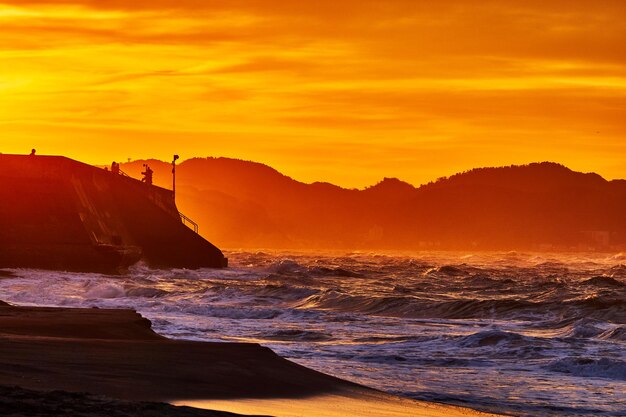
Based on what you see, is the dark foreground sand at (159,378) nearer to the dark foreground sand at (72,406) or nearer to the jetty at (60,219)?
the dark foreground sand at (72,406)

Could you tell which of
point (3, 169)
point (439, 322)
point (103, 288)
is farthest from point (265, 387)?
point (3, 169)

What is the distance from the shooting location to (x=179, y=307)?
28953 mm

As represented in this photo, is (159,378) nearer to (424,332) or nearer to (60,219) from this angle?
(424,332)

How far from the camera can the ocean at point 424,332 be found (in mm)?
14562

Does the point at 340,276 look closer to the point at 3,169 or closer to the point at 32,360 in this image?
the point at 3,169

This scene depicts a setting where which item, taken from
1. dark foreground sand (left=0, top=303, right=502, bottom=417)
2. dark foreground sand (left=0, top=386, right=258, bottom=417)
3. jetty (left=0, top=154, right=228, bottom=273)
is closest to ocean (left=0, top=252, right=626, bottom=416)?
dark foreground sand (left=0, top=303, right=502, bottom=417)

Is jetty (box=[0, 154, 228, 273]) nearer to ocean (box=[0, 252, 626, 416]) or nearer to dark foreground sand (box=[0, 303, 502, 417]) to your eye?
ocean (box=[0, 252, 626, 416])

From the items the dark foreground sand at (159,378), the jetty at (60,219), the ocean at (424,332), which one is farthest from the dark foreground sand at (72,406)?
the jetty at (60,219)

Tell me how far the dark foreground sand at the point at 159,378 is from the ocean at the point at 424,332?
3.84 ft

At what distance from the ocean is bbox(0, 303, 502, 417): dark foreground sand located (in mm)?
1171

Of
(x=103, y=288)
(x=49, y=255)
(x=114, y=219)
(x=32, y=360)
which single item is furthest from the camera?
(x=114, y=219)

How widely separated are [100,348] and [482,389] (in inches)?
185

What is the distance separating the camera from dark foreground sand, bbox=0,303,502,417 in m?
9.48

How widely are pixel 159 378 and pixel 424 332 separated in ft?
39.9
